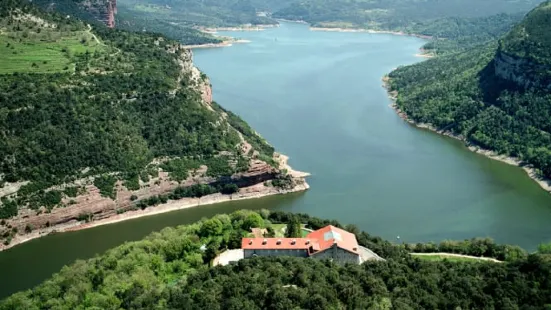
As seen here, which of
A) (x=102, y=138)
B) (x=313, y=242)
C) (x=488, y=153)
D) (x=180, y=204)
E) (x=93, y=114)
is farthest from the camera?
(x=488, y=153)

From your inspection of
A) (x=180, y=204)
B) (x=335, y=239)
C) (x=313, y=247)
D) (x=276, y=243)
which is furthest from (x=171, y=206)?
(x=335, y=239)

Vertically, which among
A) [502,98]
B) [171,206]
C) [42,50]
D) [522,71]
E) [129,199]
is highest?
[42,50]

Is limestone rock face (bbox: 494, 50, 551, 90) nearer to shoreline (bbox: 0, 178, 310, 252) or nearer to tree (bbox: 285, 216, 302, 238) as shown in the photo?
shoreline (bbox: 0, 178, 310, 252)

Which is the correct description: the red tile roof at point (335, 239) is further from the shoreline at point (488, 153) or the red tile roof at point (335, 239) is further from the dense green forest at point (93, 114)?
the shoreline at point (488, 153)

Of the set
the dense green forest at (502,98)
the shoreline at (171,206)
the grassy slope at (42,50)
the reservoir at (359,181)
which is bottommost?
the shoreline at (171,206)

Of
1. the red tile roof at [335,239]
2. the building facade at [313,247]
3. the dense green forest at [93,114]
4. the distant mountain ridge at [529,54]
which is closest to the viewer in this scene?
the building facade at [313,247]

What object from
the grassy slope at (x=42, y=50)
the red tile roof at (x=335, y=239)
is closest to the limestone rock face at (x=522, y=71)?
the red tile roof at (x=335, y=239)

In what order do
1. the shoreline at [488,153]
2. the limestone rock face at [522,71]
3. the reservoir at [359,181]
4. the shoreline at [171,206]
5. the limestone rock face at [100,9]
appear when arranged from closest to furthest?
the reservoir at [359,181] < the shoreline at [171,206] < the shoreline at [488,153] < the limestone rock face at [522,71] < the limestone rock face at [100,9]

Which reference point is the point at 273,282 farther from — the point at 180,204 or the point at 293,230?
the point at 180,204
